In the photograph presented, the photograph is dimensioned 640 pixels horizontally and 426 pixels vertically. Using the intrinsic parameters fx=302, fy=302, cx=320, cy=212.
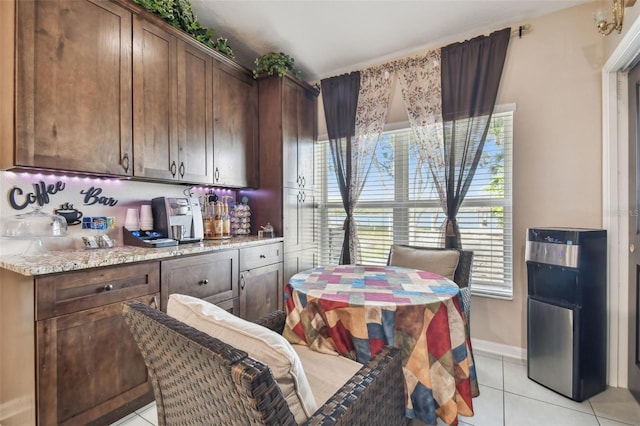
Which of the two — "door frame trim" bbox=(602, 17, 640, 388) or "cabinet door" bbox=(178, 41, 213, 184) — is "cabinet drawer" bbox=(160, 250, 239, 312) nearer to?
"cabinet door" bbox=(178, 41, 213, 184)

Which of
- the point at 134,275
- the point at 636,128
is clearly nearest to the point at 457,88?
the point at 636,128

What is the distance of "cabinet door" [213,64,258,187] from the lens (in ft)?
8.86

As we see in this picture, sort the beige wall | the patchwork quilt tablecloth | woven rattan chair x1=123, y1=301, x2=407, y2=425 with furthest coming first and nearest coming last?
1. the beige wall
2. the patchwork quilt tablecloth
3. woven rattan chair x1=123, y1=301, x2=407, y2=425

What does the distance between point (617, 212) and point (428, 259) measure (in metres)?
1.28

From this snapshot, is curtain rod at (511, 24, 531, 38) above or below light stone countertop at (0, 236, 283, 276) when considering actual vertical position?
above

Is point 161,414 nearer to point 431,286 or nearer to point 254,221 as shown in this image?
point 431,286

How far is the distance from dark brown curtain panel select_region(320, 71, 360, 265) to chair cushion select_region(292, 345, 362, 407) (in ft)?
5.93

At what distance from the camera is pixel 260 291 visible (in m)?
2.66

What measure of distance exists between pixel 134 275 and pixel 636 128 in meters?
3.25

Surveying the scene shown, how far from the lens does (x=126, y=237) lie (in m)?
2.26

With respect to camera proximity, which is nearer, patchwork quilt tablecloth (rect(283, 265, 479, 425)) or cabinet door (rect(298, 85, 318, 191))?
patchwork quilt tablecloth (rect(283, 265, 479, 425))

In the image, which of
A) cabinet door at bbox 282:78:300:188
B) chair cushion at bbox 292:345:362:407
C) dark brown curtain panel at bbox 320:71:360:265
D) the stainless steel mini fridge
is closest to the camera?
chair cushion at bbox 292:345:362:407

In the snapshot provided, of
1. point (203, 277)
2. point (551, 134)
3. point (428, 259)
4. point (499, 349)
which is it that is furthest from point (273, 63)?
point (499, 349)

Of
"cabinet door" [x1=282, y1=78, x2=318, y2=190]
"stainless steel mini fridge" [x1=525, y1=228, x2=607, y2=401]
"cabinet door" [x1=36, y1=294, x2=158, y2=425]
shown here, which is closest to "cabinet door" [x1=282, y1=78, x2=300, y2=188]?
"cabinet door" [x1=282, y1=78, x2=318, y2=190]
